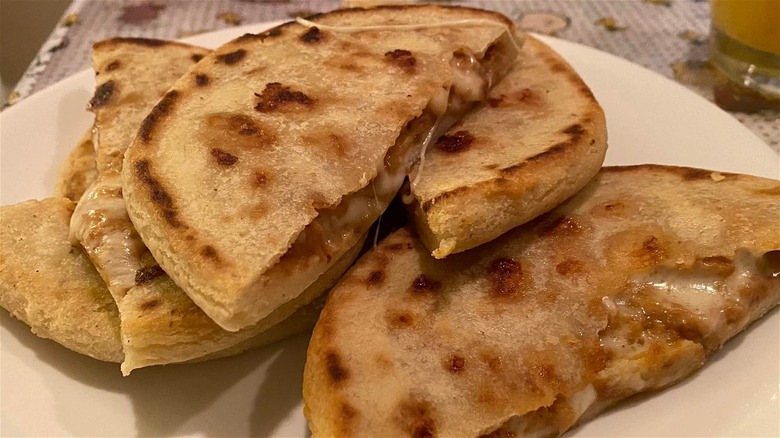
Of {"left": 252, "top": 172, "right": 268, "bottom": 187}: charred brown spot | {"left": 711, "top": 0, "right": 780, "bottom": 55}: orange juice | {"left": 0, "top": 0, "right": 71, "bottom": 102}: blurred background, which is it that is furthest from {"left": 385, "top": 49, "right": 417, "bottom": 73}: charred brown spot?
{"left": 0, "top": 0, "right": 71, "bottom": 102}: blurred background

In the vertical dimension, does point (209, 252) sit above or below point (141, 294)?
above

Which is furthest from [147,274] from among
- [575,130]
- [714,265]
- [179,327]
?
[714,265]

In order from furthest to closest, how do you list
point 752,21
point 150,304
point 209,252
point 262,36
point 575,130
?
point 752,21 < point 262,36 < point 575,130 < point 150,304 < point 209,252

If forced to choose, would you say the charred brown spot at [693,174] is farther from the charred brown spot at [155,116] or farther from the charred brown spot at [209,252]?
the charred brown spot at [155,116]

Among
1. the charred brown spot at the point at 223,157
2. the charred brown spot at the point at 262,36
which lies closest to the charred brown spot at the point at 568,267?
the charred brown spot at the point at 223,157

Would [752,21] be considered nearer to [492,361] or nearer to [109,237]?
[492,361]

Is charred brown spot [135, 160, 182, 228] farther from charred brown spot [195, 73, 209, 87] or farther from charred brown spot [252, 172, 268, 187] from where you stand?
charred brown spot [195, 73, 209, 87]

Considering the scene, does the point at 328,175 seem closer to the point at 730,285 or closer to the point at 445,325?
the point at 445,325
